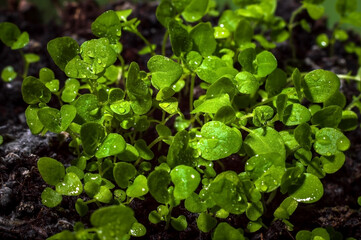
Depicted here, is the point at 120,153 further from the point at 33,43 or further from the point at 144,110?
the point at 33,43

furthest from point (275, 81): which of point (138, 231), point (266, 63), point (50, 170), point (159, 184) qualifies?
point (50, 170)

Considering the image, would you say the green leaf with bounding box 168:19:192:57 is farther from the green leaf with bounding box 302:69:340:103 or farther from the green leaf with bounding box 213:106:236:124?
the green leaf with bounding box 302:69:340:103

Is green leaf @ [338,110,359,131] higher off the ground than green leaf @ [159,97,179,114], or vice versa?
green leaf @ [159,97,179,114]

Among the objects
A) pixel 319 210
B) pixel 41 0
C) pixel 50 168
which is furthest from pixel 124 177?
pixel 41 0


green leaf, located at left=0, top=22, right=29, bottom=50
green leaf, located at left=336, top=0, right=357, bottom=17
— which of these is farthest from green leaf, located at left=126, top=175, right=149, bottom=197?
green leaf, located at left=336, top=0, right=357, bottom=17

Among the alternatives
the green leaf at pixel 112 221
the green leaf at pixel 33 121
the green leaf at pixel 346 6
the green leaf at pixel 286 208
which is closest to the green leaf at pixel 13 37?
the green leaf at pixel 33 121

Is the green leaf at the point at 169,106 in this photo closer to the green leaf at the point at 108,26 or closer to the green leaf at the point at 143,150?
the green leaf at the point at 143,150
